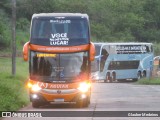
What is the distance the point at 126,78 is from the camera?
59094 mm

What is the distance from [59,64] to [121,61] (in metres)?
34.5

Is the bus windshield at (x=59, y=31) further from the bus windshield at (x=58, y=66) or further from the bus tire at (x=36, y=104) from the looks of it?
the bus tire at (x=36, y=104)

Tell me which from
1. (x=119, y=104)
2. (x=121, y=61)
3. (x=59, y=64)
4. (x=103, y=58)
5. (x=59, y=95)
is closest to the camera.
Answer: (x=59, y=95)

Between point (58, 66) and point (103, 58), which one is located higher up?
point (58, 66)

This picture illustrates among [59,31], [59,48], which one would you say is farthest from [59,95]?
[59,31]

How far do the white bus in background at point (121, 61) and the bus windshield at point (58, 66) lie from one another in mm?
30899

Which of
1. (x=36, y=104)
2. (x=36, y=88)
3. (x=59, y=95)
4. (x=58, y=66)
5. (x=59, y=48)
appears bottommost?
(x=36, y=104)

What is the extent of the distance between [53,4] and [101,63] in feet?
84.5

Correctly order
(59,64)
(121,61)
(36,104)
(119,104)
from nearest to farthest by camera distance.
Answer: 1. (59,64)
2. (36,104)
3. (119,104)
4. (121,61)

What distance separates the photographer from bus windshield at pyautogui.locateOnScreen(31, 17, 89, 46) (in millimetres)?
23781

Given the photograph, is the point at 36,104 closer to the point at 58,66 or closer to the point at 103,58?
the point at 58,66

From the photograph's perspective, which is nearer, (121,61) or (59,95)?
(59,95)

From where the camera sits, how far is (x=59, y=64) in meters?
23.6

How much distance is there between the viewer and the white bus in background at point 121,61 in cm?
5609
